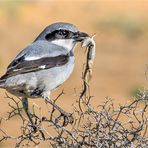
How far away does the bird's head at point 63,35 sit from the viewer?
6.43m

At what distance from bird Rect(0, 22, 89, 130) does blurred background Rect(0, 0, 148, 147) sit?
3231mm

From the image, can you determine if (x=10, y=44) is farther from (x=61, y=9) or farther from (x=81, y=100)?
(x=81, y=100)

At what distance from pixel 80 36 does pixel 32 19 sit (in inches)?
799

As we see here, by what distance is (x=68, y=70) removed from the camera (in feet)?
20.7

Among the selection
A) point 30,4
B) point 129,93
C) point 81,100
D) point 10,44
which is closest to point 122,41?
point 10,44

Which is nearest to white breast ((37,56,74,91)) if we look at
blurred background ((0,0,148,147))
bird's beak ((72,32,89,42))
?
bird's beak ((72,32,89,42))

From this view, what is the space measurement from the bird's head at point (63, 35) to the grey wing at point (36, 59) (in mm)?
149

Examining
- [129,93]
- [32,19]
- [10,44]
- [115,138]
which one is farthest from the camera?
[32,19]

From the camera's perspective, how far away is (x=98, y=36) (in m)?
21.8

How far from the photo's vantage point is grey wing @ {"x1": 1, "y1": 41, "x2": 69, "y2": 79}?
6105 mm

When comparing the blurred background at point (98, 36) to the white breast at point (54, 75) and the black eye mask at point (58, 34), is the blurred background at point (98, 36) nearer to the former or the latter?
the black eye mask at point (58, 34)

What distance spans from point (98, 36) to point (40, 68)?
51.3 feet

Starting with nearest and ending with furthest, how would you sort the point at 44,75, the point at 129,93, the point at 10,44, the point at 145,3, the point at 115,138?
1. the point at 115,138
2. the point at 44,75
3. the point at 129,93
4. the point at 10,44
5. the point at 145,3

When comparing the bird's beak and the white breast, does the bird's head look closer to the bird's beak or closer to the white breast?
the bird's beak
